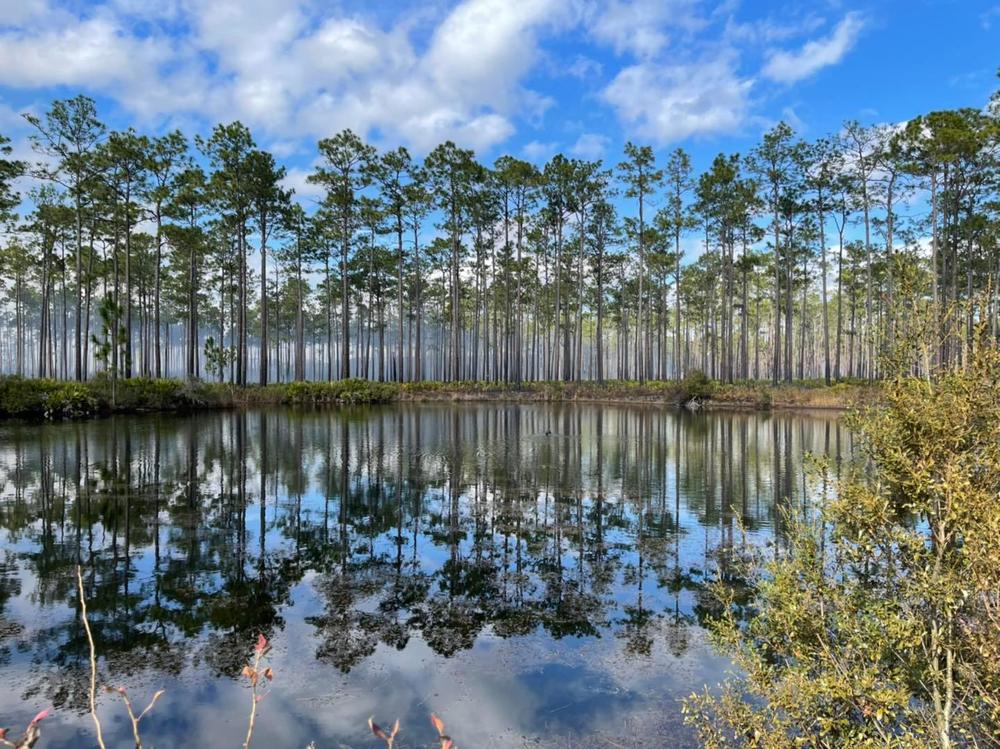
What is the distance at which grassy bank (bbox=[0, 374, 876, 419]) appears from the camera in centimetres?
2347

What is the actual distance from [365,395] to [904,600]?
34507mm

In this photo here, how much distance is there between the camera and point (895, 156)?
31.7 meters

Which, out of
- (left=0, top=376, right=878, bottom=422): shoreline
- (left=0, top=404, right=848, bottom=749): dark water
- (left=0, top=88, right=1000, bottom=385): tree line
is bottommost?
(left=0, top=404, right=848, bottom=749): dark water

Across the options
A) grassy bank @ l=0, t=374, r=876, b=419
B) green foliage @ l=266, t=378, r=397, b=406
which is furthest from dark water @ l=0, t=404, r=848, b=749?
green foliage @ l=266, t=378, r=397, b=406

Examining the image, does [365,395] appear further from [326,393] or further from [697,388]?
[697,388]

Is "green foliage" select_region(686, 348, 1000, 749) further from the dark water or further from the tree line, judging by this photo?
the tree line

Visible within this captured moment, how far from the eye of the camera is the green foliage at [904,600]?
2.47m

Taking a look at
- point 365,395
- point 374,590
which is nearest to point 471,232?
point 365,395

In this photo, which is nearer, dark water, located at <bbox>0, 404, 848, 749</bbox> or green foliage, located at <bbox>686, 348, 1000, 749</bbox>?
green foliage, located at <bbox>686, 348, 1000, 749</bbox>

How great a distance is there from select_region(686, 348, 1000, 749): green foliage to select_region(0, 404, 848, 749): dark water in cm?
109

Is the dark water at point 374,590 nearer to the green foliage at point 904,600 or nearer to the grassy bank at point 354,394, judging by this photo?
the green foliage at point 904,600

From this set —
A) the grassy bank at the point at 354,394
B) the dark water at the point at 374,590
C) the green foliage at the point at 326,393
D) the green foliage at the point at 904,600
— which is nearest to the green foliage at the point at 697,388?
the grassy bank at the point at 354,394

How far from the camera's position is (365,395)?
35875 mm

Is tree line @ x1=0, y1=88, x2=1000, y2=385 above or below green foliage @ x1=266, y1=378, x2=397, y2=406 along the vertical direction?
above
